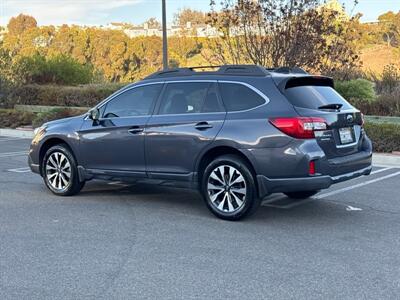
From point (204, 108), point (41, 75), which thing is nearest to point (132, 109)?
point (204, 108)

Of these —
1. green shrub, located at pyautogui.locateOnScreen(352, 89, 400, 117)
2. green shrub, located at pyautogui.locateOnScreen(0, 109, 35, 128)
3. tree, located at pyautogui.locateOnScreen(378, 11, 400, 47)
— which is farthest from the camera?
tree, located at pyautogui.locateOnScreen(378, 11, 400, 47)

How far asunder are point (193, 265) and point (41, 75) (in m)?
19.9

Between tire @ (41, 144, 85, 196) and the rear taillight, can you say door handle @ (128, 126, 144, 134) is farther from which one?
the rear taillight

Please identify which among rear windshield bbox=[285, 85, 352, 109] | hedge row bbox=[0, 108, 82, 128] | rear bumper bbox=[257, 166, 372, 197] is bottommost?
hedge row bbox=[0, 108, 82, 128]

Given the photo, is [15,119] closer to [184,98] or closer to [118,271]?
[184,98]

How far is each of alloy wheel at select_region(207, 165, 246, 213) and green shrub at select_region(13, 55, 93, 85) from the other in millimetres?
17525

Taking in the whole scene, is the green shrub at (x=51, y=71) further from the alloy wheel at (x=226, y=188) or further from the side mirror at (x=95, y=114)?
the alloy wheel at (x=226, y=188)

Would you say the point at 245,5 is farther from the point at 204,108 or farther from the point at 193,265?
the point at 193,265

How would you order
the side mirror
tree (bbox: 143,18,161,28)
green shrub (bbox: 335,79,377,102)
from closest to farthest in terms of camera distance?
the side mirror
green shrub (bbox: 335,79,377,102)
tree (bbox: 143,18,161,28)

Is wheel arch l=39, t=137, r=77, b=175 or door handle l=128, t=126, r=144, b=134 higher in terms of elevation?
door handle l=128, t=126, r=144, b=134

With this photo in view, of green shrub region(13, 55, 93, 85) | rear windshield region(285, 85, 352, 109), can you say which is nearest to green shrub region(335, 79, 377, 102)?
rear windshield region(285, 85, 352, 109)

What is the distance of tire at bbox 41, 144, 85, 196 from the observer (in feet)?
26.7

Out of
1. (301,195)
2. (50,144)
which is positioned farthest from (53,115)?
(301,195)

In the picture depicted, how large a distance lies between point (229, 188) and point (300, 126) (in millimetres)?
1127
